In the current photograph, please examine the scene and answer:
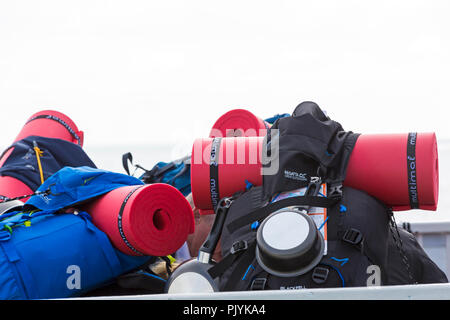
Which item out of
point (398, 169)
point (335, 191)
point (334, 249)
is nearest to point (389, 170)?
point (398, 169)

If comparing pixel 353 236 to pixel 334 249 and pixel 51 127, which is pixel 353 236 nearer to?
pixel 334 249

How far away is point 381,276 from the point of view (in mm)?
1477

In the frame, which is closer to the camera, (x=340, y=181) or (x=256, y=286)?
(x=256, y=286)

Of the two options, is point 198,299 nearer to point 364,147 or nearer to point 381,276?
point 381,276

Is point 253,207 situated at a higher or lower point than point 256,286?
higher

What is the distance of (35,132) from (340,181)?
1705 mm

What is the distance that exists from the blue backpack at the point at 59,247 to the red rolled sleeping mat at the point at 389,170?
1.60ft

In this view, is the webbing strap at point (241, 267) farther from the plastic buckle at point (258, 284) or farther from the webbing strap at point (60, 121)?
the webbing strap at point (60, 121)

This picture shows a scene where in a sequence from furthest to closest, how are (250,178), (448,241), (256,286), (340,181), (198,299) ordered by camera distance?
1. (448,241)
2. (250,178)
3. (340,181)
4. (256,286)
5. (198,299)

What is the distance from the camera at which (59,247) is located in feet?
5.61

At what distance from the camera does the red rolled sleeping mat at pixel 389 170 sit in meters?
1.59

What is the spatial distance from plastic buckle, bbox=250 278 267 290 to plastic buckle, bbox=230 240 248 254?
132mm

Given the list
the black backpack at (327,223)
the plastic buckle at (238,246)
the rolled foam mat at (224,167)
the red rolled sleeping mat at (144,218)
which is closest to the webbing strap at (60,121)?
the red rolled sleeping mat at (144,218)
